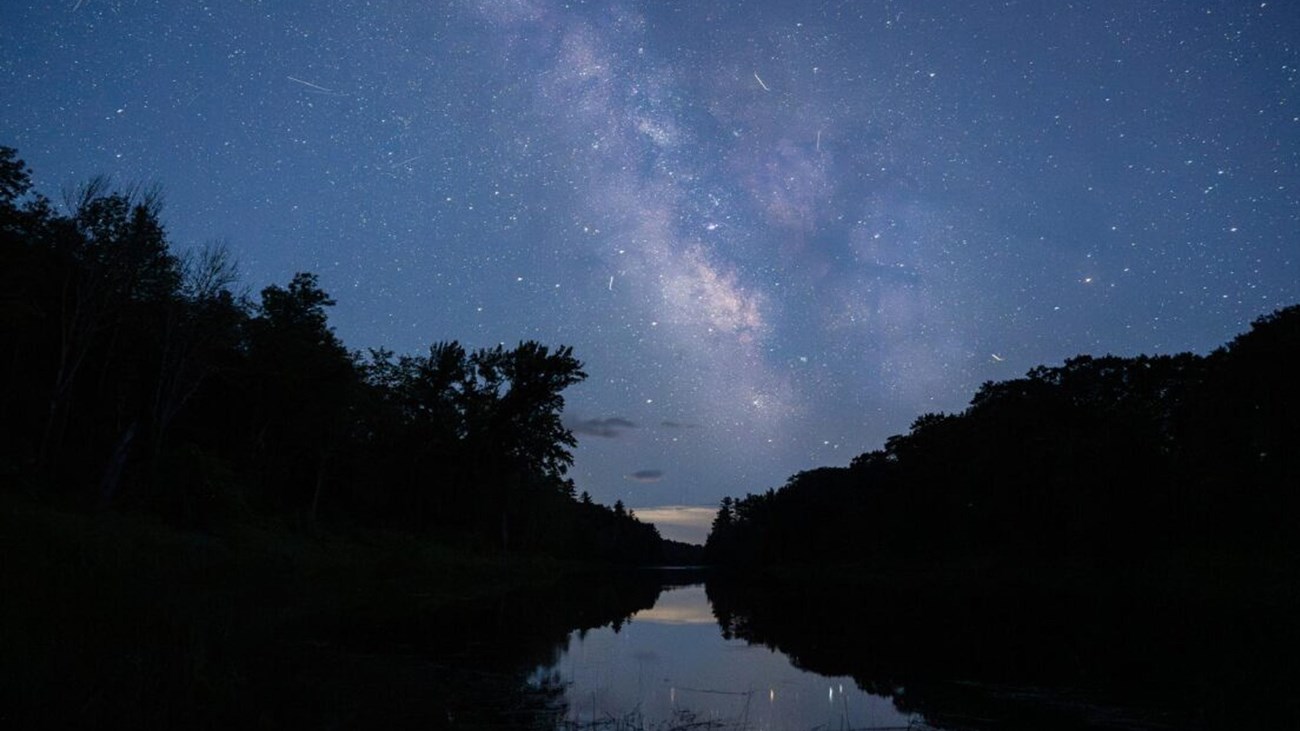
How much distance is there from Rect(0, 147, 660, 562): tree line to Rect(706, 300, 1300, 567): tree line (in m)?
39.6

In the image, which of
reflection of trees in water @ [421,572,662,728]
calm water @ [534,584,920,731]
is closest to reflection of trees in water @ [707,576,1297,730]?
calm water @ [534,584,920,731]

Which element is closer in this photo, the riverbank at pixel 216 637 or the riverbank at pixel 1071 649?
the riverbank at pixel 216 637

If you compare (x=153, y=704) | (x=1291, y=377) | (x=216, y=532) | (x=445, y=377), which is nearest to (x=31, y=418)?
(x=216, y=532)

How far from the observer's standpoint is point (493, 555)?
57.2 metres

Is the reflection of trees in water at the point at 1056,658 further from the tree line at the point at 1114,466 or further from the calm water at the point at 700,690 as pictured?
the tree line at the point at 1114,466

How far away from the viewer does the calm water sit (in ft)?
35.1

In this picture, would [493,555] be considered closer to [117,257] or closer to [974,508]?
[117,257]

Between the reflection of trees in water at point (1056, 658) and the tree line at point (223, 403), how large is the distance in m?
29.0

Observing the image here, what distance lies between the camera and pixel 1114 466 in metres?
54.3

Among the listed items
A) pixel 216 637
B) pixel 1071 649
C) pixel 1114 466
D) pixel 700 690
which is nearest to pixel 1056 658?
pixel 1071 649

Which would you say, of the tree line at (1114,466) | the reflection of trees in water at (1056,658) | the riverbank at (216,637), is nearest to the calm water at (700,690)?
the reflection of trees in water at (1056,658)

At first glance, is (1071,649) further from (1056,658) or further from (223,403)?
(223,403)

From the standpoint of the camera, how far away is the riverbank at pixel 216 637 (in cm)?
868

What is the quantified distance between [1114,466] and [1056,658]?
4556cm
